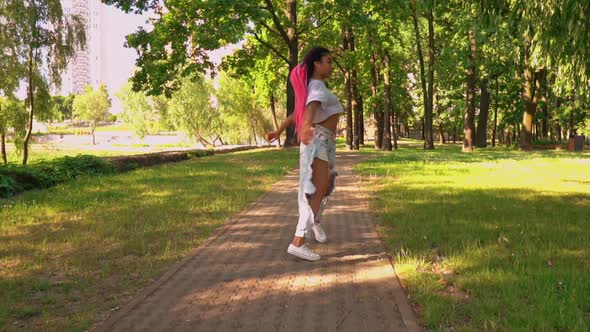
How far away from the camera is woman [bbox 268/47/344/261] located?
4798 millimetres

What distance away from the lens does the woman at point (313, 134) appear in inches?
189

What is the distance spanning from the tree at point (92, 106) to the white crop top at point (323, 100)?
114 m

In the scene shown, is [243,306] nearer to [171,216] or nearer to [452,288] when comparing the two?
[452,288]

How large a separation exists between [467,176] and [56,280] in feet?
34.5

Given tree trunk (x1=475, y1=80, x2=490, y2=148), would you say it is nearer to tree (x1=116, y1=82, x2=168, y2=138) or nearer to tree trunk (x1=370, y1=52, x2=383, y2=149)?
tree trunk (x1=370, y1=52, x2=383, y2=149)

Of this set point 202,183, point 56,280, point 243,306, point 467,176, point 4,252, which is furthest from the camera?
point 467,176

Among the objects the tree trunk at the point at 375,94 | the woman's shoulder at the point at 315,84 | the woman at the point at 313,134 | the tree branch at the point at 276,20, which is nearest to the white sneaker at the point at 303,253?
the woman at the point at 313,134

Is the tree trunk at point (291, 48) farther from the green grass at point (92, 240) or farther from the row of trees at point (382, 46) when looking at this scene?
the green grass at point (92, 240)

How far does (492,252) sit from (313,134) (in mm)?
2159

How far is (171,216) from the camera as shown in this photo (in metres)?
6.85

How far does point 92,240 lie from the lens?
547 cm

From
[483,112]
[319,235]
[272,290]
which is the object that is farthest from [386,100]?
[272,290]

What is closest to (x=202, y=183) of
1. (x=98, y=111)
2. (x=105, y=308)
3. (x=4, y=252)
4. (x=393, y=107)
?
(x=4, y=252)

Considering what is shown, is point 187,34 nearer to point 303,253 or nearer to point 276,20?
point 276,20
